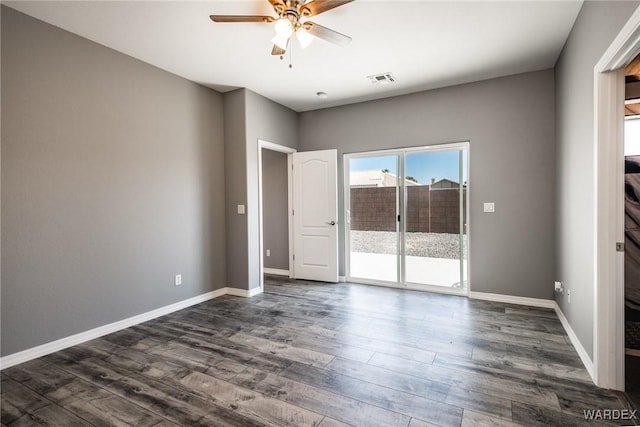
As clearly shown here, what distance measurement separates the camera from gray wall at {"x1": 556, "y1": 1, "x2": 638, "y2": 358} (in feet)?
6.73

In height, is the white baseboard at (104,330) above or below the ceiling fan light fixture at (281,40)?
below

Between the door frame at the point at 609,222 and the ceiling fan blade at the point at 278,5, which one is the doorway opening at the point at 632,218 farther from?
the ceiling fan blade at the point at 278,5

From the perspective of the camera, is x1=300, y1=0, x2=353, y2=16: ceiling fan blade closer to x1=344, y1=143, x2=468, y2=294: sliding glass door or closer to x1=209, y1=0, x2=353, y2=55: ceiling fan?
x1=209, y1=0, x2=353, y2=55: ceiling fan

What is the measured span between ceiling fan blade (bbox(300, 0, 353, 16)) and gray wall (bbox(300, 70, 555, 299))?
2526 millimetres

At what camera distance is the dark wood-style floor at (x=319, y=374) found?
71.5 inches

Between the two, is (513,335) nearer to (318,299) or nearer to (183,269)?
(318,299)

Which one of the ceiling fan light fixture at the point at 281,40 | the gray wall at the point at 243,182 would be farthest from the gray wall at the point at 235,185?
the ceiling fan light fixture at the point at 281,40

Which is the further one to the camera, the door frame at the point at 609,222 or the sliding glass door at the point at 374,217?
the sliding glass door at the point at 374,217

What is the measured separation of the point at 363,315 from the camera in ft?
11.2

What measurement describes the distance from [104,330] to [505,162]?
4.85 metres

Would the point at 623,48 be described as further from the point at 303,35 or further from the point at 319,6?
the point at 303,35

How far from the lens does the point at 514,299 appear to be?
149 inches

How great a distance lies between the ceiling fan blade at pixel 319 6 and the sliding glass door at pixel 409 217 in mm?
2630

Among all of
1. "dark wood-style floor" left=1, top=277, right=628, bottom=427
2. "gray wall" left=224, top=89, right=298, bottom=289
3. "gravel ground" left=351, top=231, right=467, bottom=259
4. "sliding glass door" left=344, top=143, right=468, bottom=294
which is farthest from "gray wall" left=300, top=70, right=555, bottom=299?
"gray wall" left=224, top=89, right=298, bottom=289
